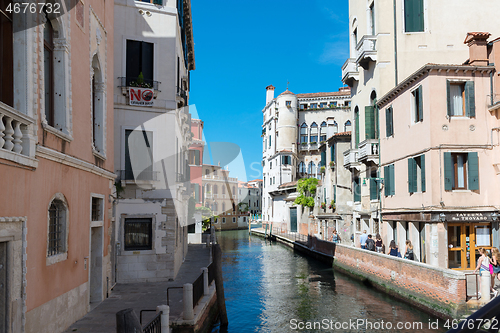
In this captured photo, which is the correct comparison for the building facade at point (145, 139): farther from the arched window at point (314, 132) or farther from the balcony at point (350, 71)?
the arched window at point (314, 132)

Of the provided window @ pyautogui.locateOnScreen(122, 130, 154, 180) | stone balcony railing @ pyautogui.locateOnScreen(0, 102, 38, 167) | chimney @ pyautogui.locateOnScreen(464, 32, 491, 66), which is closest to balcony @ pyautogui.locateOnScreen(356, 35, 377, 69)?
chimney @ pyautogui.locateOnScreen(464, 32, 491, 66)

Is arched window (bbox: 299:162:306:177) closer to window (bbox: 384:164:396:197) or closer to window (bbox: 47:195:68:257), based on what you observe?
window (bbox: 384:164:396:197)

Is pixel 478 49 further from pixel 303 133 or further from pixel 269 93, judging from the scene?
pixel 269 93

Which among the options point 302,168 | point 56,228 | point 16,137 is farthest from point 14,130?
point 302,168

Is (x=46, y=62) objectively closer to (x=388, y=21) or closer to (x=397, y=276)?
(x=397, y=276)

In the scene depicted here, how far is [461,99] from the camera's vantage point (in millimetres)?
15273

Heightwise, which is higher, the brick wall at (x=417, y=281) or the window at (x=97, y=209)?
the window at (x=97, y=209)

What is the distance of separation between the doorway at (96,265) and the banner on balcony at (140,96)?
4.38 metres

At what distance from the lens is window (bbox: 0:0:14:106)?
→ 615 cm

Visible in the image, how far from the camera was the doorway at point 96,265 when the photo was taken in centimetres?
1046

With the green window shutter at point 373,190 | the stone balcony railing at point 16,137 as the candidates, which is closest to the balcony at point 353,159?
the green window shutter at point 373,190

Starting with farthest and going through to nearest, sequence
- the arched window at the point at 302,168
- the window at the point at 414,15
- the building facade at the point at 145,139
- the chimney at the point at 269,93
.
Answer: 1. the chimney at the point at 269,93
2. the arched window at the point at 302,168
3. the window at the point at 414,15
4. the building facade at the point at 145,139

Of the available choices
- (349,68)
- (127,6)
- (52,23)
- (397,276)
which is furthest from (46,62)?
(349,68)

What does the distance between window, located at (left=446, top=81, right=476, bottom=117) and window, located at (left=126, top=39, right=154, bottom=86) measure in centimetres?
1015
